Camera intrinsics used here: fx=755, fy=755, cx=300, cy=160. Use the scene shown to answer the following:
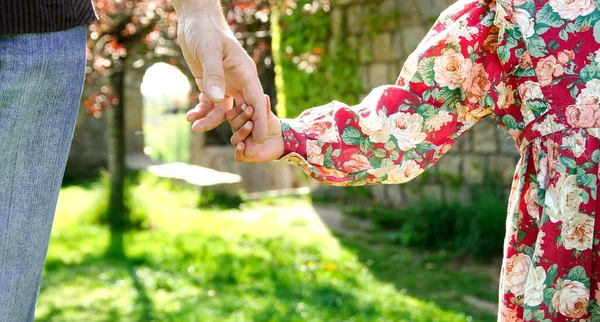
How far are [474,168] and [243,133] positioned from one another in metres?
4.88

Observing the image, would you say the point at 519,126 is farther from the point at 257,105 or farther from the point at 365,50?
the point at 365,50

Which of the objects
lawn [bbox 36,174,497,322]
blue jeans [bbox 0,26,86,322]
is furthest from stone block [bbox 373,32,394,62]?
blue jeans [bbox 0,26,86,322]

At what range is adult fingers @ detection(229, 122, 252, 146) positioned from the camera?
1491 mm

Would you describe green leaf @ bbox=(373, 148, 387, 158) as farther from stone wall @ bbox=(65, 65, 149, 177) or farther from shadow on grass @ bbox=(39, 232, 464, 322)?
stone wall @ bbox=(65, 65, 149, 177)

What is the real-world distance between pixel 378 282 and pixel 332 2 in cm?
353

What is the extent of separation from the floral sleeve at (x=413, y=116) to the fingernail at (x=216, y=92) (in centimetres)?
33

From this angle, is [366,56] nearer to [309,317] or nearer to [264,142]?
[309,317]

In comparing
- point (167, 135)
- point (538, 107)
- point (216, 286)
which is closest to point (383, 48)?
point (216, 286)

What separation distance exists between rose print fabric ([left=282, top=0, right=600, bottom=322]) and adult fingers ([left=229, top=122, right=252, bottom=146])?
5.3 inches

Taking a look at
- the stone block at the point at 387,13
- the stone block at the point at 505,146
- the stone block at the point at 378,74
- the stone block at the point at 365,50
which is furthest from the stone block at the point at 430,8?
the stone block at the point at 505,146

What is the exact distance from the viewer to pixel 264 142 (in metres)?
1.57

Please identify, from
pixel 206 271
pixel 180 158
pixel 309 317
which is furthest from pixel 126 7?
pixel 180 158

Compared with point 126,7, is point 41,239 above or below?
below

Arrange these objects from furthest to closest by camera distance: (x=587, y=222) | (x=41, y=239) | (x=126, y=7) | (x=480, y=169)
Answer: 1. (x=480, y=169)
2. (x=126, y=7)
3. (x=587, y=222)
4. (x=41, y=239)
